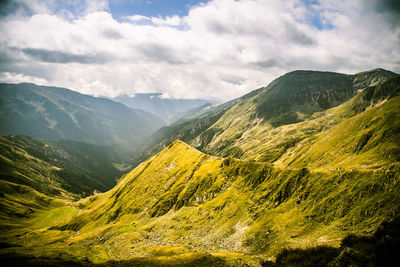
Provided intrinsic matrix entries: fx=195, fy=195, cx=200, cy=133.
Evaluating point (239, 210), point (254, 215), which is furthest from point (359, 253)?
point (239, 210)

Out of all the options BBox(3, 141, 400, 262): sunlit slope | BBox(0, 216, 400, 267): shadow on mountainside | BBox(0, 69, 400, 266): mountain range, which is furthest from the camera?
BBox(3, 141, 400, 262): sunlit slope

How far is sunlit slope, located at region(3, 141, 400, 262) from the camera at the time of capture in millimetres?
41656

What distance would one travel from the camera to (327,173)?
55.8m

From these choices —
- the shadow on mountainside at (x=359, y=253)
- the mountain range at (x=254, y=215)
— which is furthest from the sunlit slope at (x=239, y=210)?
the shadow on mountainside at (x=359, y=253)

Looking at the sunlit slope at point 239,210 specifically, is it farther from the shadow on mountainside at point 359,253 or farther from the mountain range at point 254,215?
the shadow on mountainside at point 359,253

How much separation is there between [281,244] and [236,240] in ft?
55.6

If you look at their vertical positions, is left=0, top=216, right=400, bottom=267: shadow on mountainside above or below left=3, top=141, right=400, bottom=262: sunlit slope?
above

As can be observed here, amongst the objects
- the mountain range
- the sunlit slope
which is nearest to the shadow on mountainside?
the mountain range

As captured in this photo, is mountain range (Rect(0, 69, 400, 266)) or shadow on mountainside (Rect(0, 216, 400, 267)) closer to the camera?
shadow on mountainside (Rect(0, 216, 400, 267))

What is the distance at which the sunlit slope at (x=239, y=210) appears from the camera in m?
41.7

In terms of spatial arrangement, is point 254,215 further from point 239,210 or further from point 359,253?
point 359,253

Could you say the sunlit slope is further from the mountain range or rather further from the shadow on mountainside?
the shadow on mountainside

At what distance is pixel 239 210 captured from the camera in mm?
72125

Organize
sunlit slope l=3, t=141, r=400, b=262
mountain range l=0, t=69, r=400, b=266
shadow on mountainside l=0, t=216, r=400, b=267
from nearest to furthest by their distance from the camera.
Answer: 1. shadow on mountainside l=0, t=216, r=400, b=267
2. mountain range l=0, t=69, r=400, b=266
3. sunlit slope l=3, t=141, r=400, b=262
